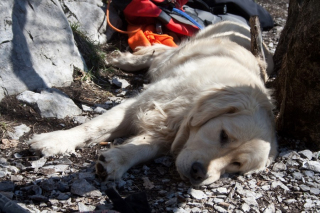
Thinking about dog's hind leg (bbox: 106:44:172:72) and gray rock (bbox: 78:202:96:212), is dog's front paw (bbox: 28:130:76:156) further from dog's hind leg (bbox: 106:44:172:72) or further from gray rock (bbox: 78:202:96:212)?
dog's hind leg (bbox: 106:44:172:72)

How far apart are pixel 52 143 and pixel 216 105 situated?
1.45 meters

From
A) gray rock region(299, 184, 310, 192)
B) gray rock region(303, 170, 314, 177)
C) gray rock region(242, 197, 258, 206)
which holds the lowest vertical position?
gray rock region(303, 170, 314, 177)

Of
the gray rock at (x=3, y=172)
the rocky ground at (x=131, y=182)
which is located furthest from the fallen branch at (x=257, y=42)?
the gray rock at (x=3, y=172)

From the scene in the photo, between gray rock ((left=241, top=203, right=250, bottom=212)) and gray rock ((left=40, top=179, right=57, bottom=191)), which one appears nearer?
gray rock ((left=40, top=179, right=57, bottom=191))

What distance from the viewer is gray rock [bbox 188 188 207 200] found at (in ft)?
9.61

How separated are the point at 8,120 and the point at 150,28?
2.91 meters

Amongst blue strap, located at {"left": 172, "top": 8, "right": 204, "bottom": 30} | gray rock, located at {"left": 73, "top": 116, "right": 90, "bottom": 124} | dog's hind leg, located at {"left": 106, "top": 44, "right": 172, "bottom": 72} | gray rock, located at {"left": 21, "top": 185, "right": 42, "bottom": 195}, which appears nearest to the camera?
gray rock, located at {"left": 21, "top": 185, "right": 42, "bottom": 195}

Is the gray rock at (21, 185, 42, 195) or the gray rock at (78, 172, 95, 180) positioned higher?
the gray rock at (21, 185, 42, 195)

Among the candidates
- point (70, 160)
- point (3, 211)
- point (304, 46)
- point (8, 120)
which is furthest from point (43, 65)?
point (304, 46)

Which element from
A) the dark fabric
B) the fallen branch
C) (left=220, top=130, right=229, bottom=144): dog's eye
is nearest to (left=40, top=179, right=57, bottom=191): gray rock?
(left=220, top=130, right=229, bottom=144): dog's eye

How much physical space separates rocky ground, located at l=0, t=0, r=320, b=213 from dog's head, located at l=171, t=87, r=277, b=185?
0.15 m

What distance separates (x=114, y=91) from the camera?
4.64 metres

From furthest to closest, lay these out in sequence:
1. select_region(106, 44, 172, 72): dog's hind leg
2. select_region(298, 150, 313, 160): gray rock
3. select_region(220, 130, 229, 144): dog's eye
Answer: select_region(106, 44, 172, 72): dog's hind leg → select_region(298, 150, 313, 160): gray rock → select_region(220, 130, 229, 144): dog's eye

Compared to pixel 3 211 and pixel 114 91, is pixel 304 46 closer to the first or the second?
pixel 114 91
